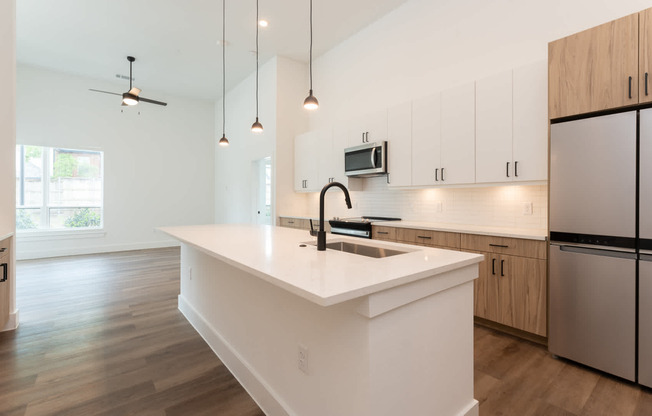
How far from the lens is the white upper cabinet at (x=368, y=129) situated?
3.85 meters

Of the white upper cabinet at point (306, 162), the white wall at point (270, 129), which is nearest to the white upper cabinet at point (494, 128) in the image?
the white upper cabinet at point (306, 162)

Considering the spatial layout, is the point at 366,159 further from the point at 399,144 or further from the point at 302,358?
the point at 302,358

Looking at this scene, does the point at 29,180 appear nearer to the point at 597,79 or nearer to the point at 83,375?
the point at 83,375

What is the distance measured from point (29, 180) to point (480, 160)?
7.62m

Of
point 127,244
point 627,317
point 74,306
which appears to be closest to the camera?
point 627,317

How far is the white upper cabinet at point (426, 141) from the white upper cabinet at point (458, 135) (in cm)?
6

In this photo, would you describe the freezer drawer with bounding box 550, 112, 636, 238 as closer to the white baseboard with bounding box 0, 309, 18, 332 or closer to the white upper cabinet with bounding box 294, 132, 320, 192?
the white upper cabinet with bounding box 294, 132, 320, 192

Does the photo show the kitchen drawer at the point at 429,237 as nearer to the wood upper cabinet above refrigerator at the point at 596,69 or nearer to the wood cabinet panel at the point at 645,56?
the wood upper cabinet above refrigerator at the point at 596,69

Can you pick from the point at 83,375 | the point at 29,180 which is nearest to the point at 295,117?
the point at 83,375

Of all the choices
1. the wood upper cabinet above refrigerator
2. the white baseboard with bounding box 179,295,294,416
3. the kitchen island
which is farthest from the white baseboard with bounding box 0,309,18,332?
the wood upper cabinet above refrigerator

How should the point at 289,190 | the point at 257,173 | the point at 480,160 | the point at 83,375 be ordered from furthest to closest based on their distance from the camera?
1. the point at 257,173
2. the point at 289,190
3. the point at 480,160
4. the point at 83,375

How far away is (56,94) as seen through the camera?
19.4 ft

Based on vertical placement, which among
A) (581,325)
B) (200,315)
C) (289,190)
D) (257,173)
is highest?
(257,173)

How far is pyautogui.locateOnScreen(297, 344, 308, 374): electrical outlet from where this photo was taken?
1483 mm
